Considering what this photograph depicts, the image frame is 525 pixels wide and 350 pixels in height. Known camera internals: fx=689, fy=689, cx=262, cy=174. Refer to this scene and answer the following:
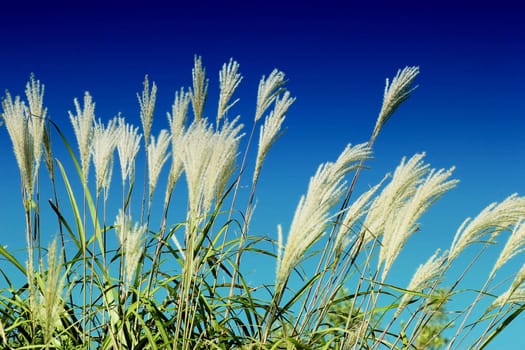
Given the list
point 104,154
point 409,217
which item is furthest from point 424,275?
point 104,154

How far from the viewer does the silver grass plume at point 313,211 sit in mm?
2305

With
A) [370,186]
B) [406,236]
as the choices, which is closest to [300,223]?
[406,236]

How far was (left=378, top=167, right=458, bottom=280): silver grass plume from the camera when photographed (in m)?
2.69

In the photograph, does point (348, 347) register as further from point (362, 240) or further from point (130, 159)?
point (130, 159)

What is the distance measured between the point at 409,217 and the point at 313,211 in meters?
0.49

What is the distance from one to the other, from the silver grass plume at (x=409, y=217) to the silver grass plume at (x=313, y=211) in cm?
28

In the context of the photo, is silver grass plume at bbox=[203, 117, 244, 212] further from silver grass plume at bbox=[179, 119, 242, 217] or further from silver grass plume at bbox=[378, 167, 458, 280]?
silver grass plume at bbox=[378, 167, 458, 280]

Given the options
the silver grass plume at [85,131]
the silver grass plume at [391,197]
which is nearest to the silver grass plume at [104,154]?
the silver grass plume at [85,131]

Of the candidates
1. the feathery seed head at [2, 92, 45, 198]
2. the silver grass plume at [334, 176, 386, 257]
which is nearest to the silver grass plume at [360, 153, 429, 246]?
the silver grass plume at [334, 176, 386, 257]

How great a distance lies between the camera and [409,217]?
2695 millimetres

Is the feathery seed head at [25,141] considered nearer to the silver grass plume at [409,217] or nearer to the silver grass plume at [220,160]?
the silver grass plume at [220,160]

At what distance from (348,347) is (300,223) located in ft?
2.63

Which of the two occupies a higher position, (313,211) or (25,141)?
(25,141)

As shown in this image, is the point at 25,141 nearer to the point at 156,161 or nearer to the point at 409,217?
the point at 156,161
